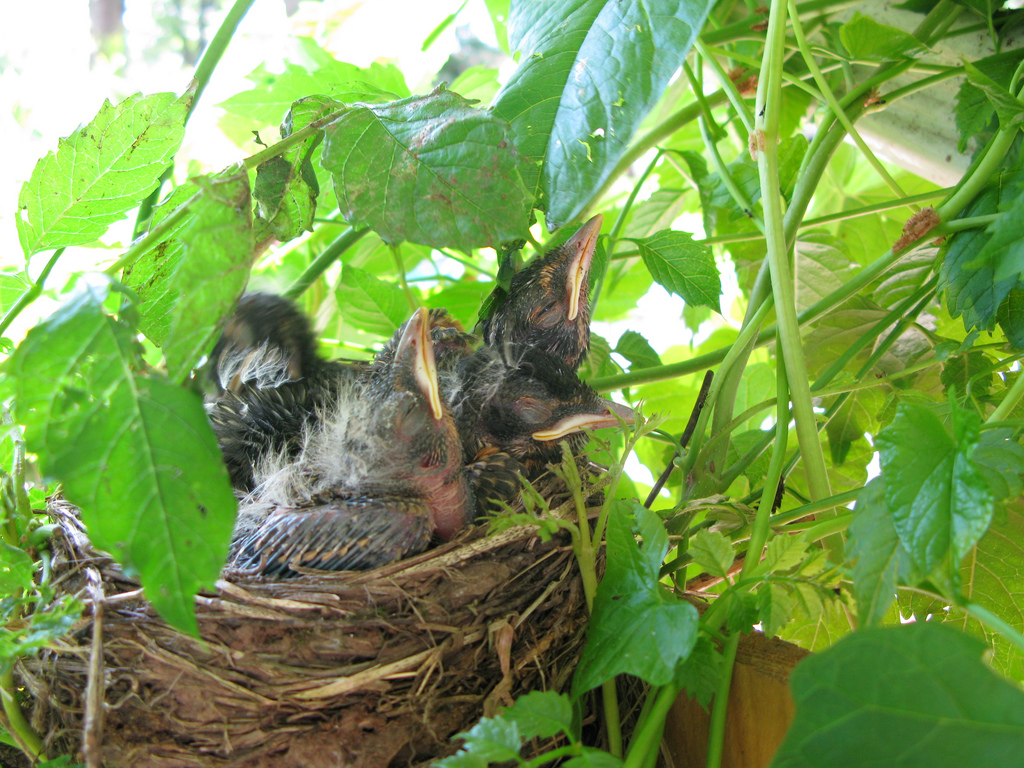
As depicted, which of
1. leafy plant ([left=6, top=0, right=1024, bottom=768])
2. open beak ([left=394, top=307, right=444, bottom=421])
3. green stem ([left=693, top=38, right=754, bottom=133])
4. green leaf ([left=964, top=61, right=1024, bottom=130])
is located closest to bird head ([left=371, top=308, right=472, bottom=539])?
open beak ([left=394, top=307, right=444, bottom=421])

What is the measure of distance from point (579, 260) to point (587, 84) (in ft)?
0.92

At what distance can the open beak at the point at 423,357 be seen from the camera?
61 cm

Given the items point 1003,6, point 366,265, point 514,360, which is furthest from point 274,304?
point 1003,6

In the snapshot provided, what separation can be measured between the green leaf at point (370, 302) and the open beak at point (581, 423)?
28 cm

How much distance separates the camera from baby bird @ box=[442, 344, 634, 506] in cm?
Answer: 67

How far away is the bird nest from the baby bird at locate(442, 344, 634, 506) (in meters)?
0.15

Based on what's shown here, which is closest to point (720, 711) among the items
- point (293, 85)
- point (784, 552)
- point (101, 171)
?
point (784, 552)

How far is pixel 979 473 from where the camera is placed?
14.2 inches

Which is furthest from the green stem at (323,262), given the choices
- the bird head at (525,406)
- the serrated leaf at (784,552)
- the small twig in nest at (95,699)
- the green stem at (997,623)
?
the green stem at (997,623)

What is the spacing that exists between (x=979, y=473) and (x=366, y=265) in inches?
34.5

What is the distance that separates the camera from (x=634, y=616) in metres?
0.45

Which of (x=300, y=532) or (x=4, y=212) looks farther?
(x=4, y=212)

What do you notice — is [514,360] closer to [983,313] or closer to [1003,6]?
[983,313]

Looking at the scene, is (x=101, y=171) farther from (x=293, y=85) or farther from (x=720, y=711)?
(x=720, y=711)
